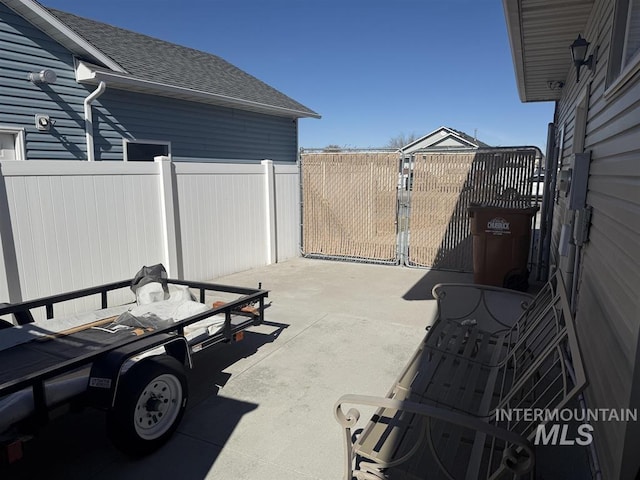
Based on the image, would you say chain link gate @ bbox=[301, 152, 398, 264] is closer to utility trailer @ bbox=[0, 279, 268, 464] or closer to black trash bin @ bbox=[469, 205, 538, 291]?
black trash bin @ bbox=[469, 205, 538, 291]

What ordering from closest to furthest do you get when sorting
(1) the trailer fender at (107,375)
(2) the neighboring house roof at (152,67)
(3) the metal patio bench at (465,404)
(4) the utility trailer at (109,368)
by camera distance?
(3) the metal patio bench at (465,404) → (4) the utility trailer at (109,368) → (1) the trailer fender at (107,375) → (2) the neighboring house roof at (152,67)

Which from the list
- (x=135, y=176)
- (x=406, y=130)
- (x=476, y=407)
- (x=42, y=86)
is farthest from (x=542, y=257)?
(x=406, y=130)

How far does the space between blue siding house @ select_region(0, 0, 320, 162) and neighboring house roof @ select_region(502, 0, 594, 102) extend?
6.37 m

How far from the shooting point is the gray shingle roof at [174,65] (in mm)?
8688

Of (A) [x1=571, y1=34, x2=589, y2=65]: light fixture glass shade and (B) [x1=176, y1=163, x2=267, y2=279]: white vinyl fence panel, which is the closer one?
(A) [x1=571, y1=34, x2=589, y2=65]: light fixture glass shade

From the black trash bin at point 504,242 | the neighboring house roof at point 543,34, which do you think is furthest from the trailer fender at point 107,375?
the black trash bin at point 504,242

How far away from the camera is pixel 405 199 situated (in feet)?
28.6

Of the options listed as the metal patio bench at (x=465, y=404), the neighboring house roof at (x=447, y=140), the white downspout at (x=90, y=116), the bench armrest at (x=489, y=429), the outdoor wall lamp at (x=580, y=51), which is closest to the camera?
the bench armrest at (x=489, y=429)

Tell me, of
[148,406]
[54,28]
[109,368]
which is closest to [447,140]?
[54,28]

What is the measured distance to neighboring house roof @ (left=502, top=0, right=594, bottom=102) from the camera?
171 inches

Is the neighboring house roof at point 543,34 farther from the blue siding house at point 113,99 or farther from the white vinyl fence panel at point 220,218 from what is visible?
the blue siding house at point 113,99

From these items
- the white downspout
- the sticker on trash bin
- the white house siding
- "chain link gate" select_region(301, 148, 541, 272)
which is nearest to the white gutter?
the white downspout

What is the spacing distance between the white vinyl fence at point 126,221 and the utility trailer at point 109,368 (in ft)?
4.14

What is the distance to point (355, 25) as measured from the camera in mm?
15289
